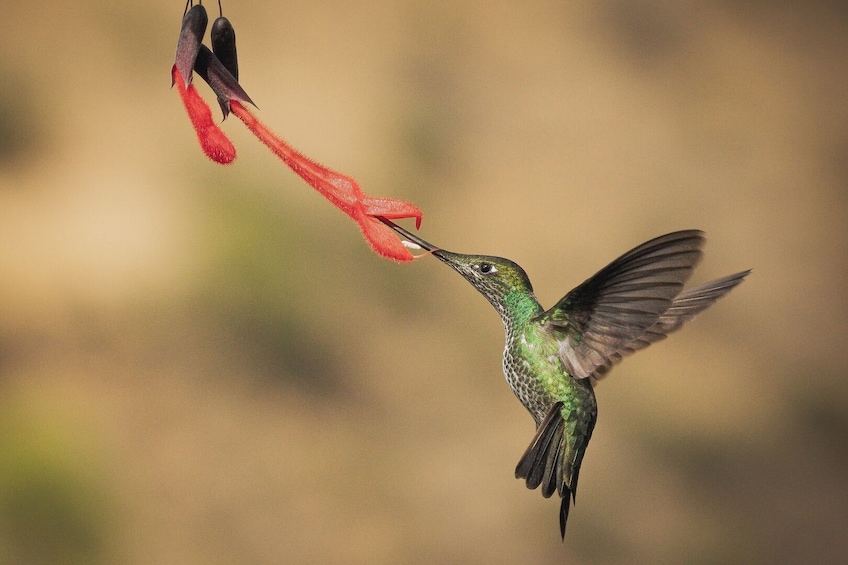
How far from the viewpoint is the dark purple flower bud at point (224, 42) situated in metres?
1.12

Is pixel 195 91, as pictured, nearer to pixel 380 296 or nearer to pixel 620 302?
pixel 620 302

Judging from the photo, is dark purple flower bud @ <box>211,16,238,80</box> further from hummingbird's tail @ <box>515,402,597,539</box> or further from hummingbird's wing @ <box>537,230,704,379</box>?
hummingbird's tail @ <box>515,402,597,539</box>

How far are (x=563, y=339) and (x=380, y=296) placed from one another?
2.49m

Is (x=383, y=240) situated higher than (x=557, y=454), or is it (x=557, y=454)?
(x=383, y=240)

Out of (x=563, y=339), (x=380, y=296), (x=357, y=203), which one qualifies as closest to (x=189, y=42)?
(x=357, y=203)

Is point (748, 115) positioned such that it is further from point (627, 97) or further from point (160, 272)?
point (160, 272)

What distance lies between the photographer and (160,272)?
144 inches

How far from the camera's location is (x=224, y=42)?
113cm

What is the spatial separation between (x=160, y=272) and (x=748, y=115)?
282cm

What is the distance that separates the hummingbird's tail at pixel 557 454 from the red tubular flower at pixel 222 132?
35cm

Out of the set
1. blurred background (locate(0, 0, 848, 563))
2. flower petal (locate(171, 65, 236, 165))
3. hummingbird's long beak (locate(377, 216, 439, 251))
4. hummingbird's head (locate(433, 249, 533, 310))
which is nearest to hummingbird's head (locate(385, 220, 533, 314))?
hummingbird's head (locate(433, 249, 533, 310))

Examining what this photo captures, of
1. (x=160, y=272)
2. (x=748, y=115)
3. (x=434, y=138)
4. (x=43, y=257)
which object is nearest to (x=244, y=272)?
(x=160, y=272)

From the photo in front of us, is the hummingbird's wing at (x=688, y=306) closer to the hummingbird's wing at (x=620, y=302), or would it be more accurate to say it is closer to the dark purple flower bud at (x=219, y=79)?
the hummingbird's wing at (x=620, y=302)

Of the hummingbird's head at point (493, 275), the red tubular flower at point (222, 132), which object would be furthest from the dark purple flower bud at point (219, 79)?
the hummingbird's head at point (493, 275)
